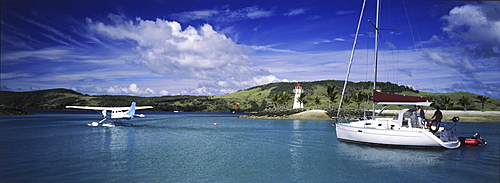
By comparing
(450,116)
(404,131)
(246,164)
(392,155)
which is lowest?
(246,164)

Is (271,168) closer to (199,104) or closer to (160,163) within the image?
(160,163)


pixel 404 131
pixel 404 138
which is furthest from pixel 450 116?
pixel 404 131

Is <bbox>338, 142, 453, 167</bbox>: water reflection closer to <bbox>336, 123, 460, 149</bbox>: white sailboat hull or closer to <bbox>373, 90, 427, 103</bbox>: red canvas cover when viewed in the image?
<bbox>336, 123, 460, 149</bbox>: white sailboat hull

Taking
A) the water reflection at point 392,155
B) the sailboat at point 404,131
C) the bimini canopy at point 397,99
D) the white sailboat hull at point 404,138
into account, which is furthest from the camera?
the bimini canopy at point 397,99

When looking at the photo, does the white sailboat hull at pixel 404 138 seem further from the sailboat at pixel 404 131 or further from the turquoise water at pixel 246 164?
the turquoise water at pixel 246 164

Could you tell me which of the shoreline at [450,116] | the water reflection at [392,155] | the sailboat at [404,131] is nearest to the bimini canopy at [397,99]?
the sailboat at [404,131]

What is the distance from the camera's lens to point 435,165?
17609 mm

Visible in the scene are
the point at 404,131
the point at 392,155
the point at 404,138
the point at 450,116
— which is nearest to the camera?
the point at 392,155

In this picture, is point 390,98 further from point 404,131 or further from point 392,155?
point 392,155

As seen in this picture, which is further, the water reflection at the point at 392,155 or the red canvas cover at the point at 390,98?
the red canvas cover at the point at 390,98

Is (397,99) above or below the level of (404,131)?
above

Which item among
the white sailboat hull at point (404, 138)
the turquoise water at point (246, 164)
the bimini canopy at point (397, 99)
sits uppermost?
the bimini canopy at point (397, 99)

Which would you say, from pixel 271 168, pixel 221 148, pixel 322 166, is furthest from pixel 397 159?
pixel 221 148

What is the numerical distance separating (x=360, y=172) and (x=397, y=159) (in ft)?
18.1
